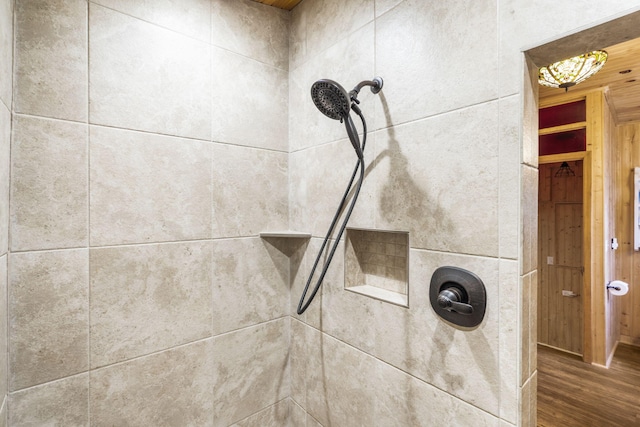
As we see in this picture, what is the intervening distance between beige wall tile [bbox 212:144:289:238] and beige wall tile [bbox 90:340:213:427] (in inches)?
19.0

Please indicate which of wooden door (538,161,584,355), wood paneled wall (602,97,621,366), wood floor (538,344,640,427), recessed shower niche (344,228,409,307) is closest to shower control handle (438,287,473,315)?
recessed shower niche (344,228,409,307)

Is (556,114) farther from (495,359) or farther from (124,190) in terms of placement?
(124,190)

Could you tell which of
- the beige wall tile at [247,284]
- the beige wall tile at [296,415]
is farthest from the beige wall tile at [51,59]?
the beige wall tile at [296,415]

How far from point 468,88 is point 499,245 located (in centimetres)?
41

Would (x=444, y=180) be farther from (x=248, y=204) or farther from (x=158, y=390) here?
(x=158, y=390)

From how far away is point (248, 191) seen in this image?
4.13ft

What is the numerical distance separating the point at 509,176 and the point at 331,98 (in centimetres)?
51

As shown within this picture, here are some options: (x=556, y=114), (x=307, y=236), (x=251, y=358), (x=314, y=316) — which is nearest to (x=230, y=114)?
(x=307, y=236)

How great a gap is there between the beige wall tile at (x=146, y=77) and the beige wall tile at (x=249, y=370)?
0.85m

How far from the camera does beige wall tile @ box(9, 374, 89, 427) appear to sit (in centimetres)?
83

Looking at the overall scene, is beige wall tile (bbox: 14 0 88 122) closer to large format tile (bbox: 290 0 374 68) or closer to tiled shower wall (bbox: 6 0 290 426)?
tiled shower wall (bbox: 6 0 290 426)

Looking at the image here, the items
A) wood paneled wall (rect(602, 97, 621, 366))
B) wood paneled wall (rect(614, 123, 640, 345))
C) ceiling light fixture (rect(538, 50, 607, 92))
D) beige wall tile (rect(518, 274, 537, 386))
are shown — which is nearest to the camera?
beige wall tile (rect(518, 274, 537, 386))

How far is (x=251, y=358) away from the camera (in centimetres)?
127

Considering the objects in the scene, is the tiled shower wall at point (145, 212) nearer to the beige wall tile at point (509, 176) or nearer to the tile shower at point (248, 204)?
the tile shower at point (248, 204)
